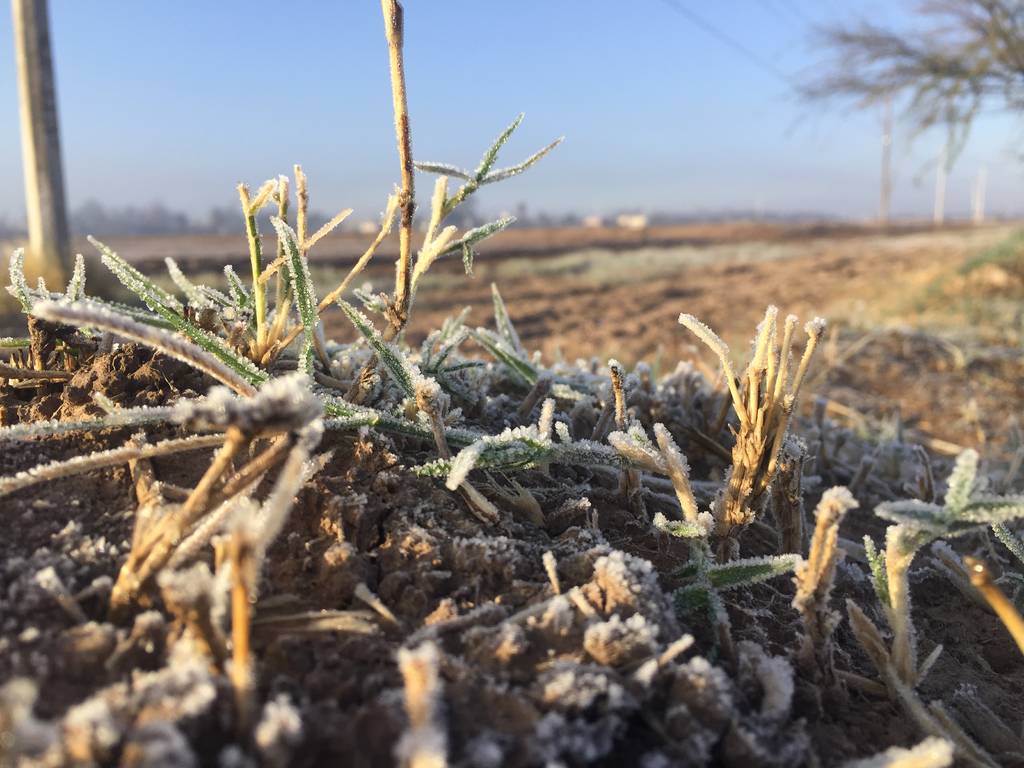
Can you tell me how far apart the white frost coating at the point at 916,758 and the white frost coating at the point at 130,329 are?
0.78m

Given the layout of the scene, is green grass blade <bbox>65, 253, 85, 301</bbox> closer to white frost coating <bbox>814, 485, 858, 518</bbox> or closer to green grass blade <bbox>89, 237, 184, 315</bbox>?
green grass blade <bbox>89, 237, 184, 315</bbox>

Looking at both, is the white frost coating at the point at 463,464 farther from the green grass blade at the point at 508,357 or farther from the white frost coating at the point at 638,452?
the green grass blade at the point at 508,357

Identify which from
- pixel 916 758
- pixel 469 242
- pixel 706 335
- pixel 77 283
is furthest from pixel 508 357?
pixel 916 758

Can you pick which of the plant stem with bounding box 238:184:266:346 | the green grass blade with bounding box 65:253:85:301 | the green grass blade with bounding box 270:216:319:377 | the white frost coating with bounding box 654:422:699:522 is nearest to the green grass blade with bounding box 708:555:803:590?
the white frost coating with bounding box 654:422:699:522

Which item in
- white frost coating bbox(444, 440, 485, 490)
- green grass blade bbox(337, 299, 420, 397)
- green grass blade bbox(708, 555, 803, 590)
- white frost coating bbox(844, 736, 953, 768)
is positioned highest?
green grass blade bbox(337, 299, 420, 397)

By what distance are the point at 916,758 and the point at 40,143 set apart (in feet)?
25.7

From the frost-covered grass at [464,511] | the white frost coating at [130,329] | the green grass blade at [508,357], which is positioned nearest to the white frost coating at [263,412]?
the frost-covered grass at [464,511]

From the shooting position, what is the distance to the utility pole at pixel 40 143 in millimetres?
6566

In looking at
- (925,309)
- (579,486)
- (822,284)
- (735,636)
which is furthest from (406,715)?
(822,284)

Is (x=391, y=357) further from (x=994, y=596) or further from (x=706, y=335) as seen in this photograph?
(x=994, y=596)

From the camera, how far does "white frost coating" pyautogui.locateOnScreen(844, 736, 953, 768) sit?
2.27ft

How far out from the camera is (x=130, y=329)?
80 centimetres

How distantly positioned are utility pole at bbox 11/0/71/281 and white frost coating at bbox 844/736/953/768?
25.3ft

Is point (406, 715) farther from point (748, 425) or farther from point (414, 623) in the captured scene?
point (748, 425)
